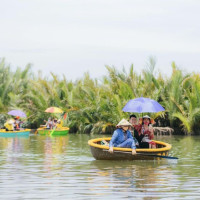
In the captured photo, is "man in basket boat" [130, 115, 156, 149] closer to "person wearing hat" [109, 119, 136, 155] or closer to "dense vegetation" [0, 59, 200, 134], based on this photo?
"person wearing hat" [109, 119, 136, 155]

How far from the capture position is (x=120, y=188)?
12.6 m

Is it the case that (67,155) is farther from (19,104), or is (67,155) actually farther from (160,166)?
(19,104)

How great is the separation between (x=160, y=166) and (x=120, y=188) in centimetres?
518

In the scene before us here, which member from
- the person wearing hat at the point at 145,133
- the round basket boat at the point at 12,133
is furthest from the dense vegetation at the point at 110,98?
the person wearing hat at the point at 145,133

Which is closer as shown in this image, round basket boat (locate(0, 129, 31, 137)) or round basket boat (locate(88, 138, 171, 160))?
round basket boat (locate(88, 138, 171, 160))

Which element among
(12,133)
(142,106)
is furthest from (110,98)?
(142,106)

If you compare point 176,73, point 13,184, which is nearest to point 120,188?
point 13,184

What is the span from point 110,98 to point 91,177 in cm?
2057

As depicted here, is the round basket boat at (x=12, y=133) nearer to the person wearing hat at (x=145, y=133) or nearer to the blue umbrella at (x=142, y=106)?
the blue umbrella at (x=142, y=106)

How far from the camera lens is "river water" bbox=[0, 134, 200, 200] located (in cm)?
1177

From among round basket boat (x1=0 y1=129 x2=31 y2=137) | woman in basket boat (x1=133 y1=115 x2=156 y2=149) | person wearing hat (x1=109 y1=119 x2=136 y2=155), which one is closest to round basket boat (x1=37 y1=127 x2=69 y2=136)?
round basket boat (x1=0 y1=129 x2=31 y2=137)

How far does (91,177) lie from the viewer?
14609 mm

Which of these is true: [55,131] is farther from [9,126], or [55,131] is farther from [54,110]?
[9,126]

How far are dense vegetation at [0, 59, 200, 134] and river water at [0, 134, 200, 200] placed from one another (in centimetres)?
1090
